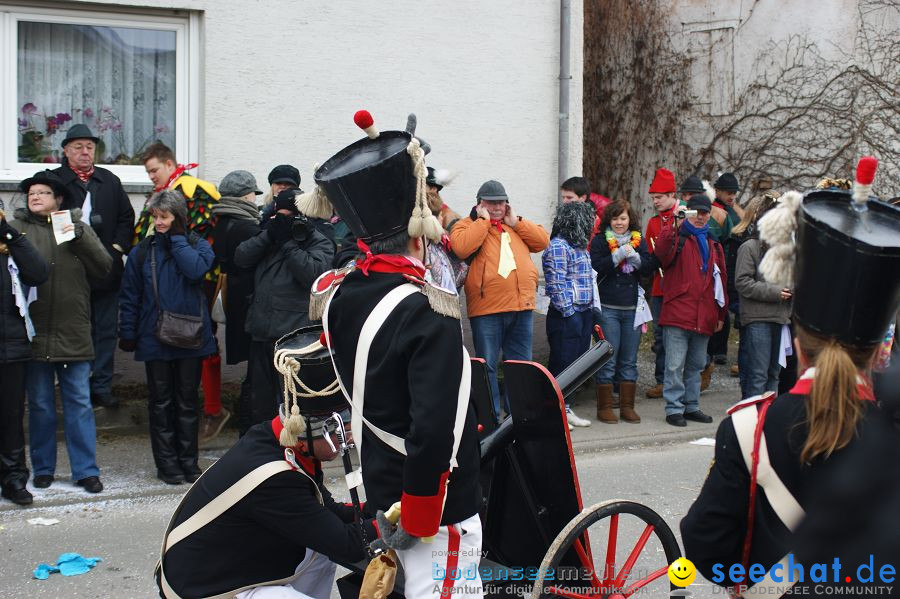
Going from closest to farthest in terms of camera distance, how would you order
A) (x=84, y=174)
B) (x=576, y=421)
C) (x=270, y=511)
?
(x=270, y=511) → (x=84, y=174) → (x=576, y=421)

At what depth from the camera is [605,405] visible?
28.0 ft

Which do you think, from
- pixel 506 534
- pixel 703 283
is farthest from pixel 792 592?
pixel 703 283

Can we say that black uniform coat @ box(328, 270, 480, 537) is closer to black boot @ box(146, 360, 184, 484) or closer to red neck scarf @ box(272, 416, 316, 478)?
red neck scarf @ box(272, 416, 316, 478)

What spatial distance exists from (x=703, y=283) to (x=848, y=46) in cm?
638

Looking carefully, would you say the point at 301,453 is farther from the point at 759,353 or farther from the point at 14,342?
the point at 759,353

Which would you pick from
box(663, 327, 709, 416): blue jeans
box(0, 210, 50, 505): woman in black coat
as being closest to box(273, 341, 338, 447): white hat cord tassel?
box(0, 210, 50, 505): woman in black coat

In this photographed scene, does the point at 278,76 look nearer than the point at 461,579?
No

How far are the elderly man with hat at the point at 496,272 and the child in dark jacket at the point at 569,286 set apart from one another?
0.24 meters

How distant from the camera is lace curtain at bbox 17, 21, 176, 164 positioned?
8.65 meters

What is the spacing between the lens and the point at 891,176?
13.0 meters

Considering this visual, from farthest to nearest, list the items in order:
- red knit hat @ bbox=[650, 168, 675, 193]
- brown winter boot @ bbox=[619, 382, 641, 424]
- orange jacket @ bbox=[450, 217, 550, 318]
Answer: red knit hat @ bbox=[650, 168, 675, 193] → brown winter boot @ bbox=[619, 382, 641, 424] → orange jacket @ bbox=[450, 217, 550, 318]

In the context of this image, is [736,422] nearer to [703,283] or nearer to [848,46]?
[703,283]

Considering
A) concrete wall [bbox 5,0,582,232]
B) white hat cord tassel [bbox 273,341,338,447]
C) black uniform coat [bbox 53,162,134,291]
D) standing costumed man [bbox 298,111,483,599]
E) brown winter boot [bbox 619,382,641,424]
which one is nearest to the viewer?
standing costumed man [bbox 298,111,483,599]

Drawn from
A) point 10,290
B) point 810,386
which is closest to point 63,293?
point 10,290
